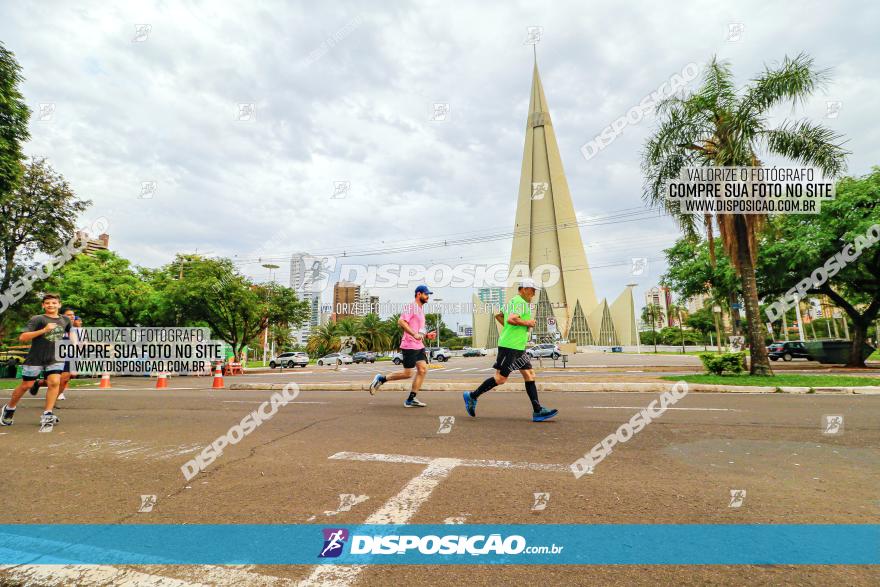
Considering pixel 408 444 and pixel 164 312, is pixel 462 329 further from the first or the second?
pixel 408 444

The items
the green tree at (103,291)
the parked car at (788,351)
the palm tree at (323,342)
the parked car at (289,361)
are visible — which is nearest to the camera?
the green tree at (103,291)

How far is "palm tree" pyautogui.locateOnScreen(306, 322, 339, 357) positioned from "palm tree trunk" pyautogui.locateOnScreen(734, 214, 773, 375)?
191ft

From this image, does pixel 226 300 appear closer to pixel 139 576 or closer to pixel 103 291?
pixel 103 291

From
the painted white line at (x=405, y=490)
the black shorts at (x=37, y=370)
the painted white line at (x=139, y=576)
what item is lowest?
the painted white line at (x=405, y=490)

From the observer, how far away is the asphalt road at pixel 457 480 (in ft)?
6.71

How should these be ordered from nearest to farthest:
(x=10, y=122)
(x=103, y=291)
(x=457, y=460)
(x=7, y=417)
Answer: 1. (x=457, y=460)
2. (x=7, y=417)
3. (x=10, y=122)
4. (x=103, y=291)

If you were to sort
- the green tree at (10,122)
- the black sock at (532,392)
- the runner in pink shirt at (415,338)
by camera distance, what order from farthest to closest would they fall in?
the green tree at (10,122)
the runner in pink shirt at (415,338)
the black sock at (532,392)

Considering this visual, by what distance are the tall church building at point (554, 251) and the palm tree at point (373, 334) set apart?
26252mm

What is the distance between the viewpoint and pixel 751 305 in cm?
1241

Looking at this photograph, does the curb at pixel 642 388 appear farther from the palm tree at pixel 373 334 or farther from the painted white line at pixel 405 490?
the palm tree at pixel 373 334

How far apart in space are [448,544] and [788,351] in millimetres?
36180

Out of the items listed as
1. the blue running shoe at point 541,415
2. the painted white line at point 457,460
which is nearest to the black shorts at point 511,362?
the blue running shoe at point 541,415

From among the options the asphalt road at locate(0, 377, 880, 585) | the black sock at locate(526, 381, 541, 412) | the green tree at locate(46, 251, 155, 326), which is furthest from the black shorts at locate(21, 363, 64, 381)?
the green tree at locate(46, 251, 155, 326)

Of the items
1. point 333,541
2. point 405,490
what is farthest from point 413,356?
point 333,541
